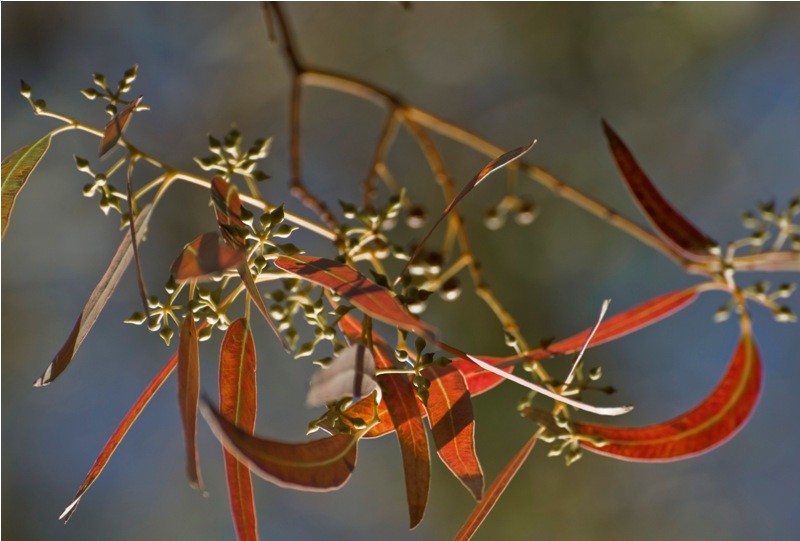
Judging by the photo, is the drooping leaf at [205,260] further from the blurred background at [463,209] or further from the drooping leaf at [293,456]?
the blurred background at [463,209]

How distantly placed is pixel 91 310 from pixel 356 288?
23 centimetres

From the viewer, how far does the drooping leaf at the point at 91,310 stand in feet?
2.04

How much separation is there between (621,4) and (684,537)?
7.26ft

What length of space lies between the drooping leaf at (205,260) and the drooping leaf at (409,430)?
0.59ft

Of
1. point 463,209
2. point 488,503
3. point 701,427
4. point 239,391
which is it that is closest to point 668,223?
point 701,427

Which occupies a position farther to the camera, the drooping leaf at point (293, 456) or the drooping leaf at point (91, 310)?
the drooping leaf at point (91, 310)

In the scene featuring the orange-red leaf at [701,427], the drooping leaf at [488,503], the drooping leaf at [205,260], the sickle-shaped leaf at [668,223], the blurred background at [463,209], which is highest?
the blurred background at [463,209]

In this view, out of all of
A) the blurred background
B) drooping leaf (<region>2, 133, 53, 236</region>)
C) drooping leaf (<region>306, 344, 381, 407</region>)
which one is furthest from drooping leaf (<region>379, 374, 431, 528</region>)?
the blurred background

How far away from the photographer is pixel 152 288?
9.78ft

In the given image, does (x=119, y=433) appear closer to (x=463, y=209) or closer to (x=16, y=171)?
(x=16, y=171)

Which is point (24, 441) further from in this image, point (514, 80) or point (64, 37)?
point (514, 80)

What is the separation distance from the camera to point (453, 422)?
64cm

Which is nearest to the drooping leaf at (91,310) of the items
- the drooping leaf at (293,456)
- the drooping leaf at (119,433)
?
the drooping leaf at (119,433)

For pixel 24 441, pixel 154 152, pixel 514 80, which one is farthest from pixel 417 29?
pixel 24 441
